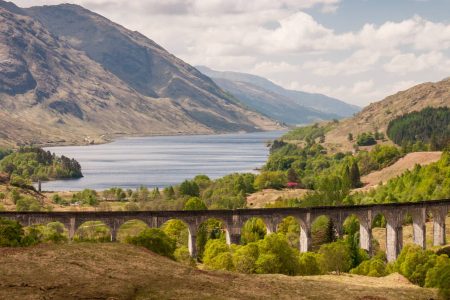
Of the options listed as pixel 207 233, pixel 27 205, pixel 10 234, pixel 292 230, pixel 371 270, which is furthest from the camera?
pixel 27 205

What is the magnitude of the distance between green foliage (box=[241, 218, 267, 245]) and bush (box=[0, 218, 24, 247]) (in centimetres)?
4262

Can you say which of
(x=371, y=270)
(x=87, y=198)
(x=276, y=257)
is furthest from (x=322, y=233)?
(x=87, y=198)

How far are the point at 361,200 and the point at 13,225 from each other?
315 feet

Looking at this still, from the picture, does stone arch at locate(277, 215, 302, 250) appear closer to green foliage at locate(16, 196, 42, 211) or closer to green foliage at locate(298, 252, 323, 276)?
green foliage at locate(298, 252, 323, 276)

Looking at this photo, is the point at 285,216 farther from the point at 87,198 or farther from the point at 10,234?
the point at 87,198

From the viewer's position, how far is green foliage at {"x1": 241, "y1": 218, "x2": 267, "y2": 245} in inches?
4407

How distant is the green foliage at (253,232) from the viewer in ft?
367

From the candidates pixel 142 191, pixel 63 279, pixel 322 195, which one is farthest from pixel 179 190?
pixel 63 279

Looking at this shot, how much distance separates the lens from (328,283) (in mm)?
65562

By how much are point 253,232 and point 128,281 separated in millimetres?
61614

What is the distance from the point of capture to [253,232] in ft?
378

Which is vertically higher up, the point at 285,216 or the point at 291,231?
the point at 285,216

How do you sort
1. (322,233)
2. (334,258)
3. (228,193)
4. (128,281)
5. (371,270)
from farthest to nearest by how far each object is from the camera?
(228,193) < (322,233) < (334,258) < (371,270) < (128,281)

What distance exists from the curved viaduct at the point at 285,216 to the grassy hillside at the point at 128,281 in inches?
1096
